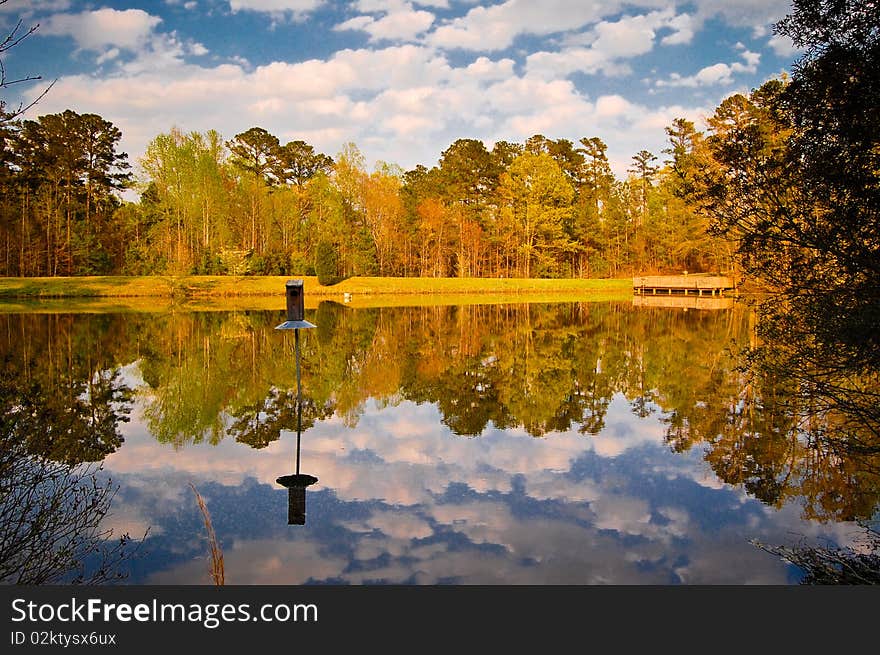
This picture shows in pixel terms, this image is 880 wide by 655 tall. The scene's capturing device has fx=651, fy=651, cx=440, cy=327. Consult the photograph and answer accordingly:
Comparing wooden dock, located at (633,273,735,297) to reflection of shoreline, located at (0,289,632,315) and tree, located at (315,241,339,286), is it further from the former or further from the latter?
tree, located at (315,241,339,286)

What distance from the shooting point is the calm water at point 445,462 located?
19.3 ft


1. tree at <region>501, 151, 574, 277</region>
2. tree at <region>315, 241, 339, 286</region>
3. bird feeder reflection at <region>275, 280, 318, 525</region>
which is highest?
tree at <region>501, 151, 574, 277</region>

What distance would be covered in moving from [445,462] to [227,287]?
131ft

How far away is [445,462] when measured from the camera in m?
8.84

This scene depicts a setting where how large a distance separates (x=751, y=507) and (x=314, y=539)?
4.67 m

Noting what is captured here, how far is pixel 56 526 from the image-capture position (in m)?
6.29

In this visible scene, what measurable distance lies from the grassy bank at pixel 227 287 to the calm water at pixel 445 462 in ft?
83.5

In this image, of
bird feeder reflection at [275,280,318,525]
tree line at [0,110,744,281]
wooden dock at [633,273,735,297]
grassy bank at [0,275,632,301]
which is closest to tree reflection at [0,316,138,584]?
bird feeder reflection at [275,280,318,525]

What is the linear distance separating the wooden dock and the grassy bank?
492 cm

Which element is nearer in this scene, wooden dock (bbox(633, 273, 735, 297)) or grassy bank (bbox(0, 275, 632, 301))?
grassy bank (bbox(0, 275, 632, 301))

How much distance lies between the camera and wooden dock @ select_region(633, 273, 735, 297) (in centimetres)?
4750
